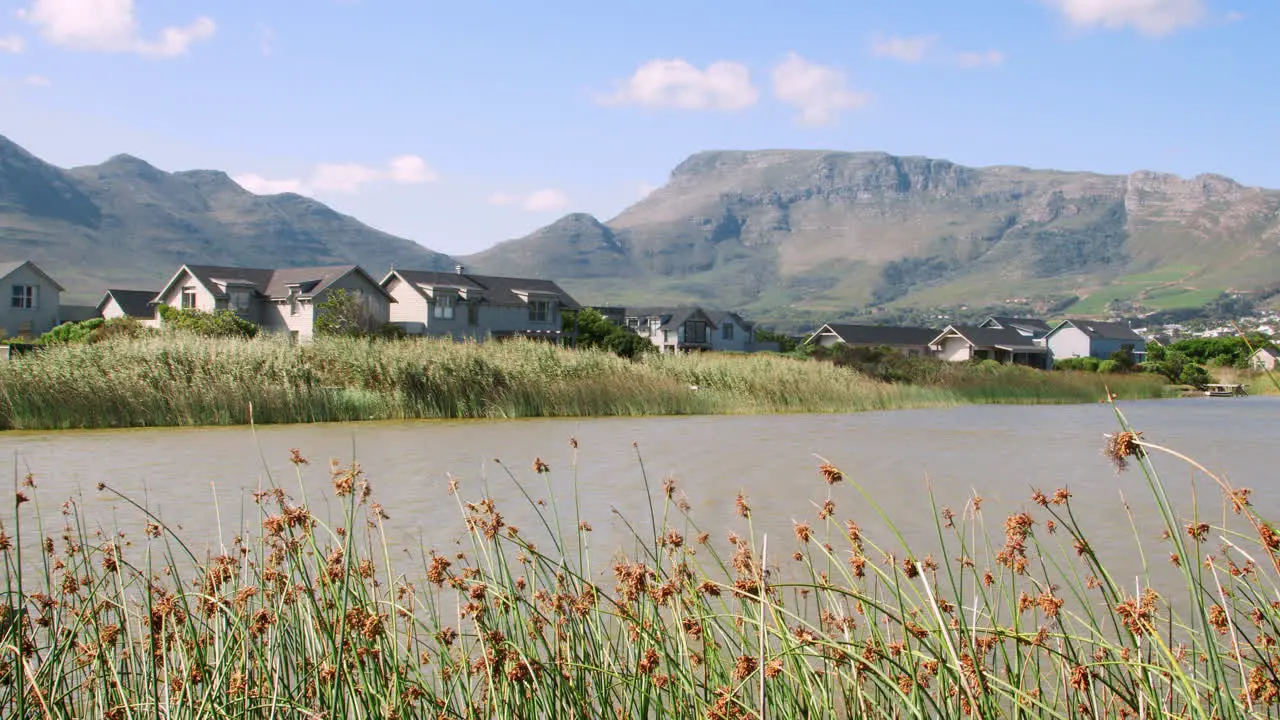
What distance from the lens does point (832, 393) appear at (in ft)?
91.5

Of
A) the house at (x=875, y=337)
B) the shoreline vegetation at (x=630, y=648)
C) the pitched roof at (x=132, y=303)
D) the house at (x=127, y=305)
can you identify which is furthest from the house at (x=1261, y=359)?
the pitched roof at (x=132, y=303)

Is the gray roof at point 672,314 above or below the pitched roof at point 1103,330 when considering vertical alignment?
above

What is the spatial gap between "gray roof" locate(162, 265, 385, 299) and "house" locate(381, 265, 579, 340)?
251 centimetres

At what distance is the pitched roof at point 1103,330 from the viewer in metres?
92.6

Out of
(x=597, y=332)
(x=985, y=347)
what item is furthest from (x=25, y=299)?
(x=985, y=347)

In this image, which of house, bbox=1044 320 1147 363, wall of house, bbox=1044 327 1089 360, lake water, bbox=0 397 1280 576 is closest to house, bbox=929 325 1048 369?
house, bbox=1044 320 1147 363

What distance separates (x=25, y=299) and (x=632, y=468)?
55.9 meters

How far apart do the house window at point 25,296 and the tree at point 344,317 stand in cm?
1770

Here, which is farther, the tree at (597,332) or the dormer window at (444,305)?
the dormer window at (444,305)

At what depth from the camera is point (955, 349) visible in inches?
3327

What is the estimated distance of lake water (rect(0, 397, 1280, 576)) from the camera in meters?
9.38

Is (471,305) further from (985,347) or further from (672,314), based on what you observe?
(985,347)

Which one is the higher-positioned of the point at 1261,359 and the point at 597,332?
the point at 1261,359

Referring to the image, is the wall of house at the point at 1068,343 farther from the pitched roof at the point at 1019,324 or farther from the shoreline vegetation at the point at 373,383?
the shoreline vegetation at the point at 373,383
